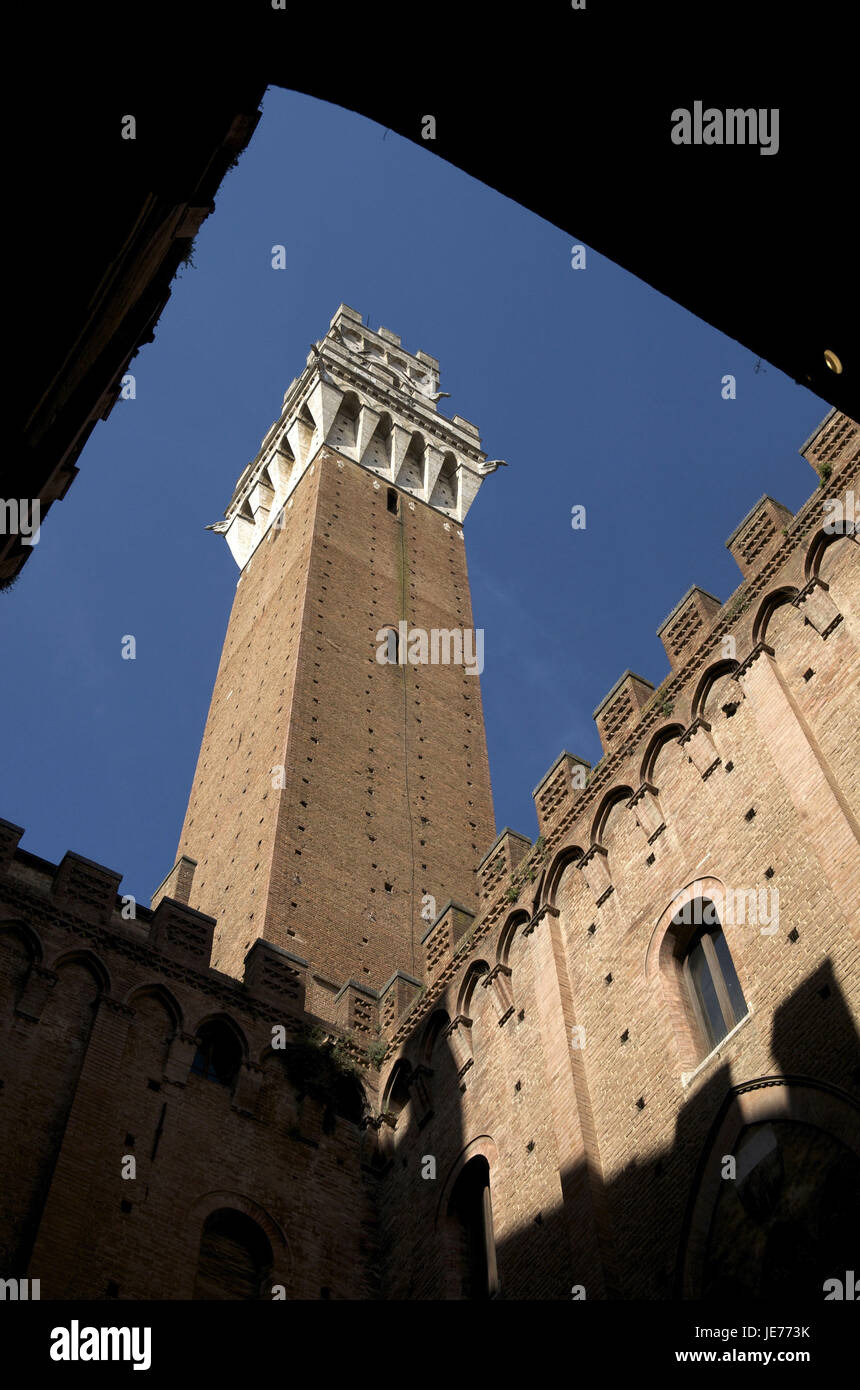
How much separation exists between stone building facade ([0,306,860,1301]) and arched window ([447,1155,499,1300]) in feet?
0.10

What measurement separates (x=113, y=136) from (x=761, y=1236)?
315 inches

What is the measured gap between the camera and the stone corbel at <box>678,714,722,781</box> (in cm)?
1167

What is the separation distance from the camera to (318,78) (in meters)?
3.63

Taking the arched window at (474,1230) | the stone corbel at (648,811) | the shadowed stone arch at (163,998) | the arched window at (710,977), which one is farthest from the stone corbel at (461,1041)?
the arched window at (710,977)

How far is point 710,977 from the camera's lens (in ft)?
35.4

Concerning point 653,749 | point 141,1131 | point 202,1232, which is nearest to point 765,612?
point 653,749

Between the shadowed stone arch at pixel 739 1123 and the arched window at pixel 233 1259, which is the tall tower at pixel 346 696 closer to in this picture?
the arched window at pixel 233 1259

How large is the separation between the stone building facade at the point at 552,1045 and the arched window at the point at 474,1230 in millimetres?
30

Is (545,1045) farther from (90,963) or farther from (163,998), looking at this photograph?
(90,963)

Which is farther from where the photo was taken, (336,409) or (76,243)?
(336,409)

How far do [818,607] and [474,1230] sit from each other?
6.61 meters
